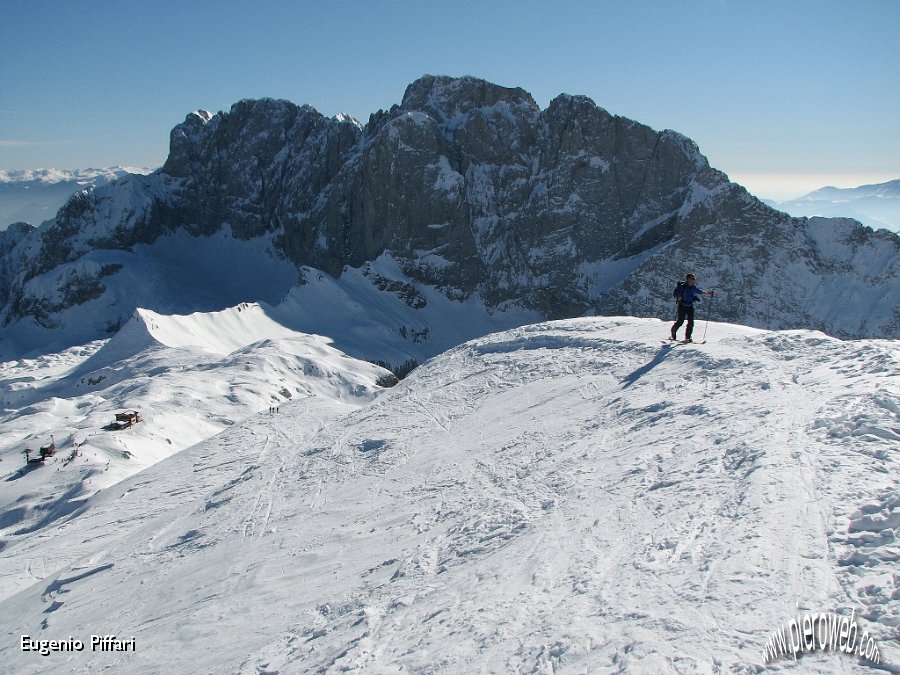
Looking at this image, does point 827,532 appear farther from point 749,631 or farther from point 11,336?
point 11,336

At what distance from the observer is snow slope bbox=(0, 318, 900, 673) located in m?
6.23

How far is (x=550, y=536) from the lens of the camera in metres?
8.55

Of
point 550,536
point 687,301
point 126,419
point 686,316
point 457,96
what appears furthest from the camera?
point 457,96

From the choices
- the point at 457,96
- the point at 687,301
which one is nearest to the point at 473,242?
the point at 457,96

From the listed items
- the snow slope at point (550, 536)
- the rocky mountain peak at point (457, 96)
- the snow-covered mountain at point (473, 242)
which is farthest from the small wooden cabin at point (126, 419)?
the rocky mountain peak at point (457, 96)

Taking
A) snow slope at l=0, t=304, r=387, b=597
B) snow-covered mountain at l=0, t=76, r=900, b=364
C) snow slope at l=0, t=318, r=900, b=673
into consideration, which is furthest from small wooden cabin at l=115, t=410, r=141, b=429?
snow-covered mountain at l=0, t=76, r=900, b=364

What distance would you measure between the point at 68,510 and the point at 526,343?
20.5 metres

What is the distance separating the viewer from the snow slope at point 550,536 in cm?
623

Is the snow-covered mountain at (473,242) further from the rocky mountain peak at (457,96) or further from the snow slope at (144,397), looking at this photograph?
the snow slope at (144,397)

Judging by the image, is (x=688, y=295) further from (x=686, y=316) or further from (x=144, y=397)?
(x=144, y=397)

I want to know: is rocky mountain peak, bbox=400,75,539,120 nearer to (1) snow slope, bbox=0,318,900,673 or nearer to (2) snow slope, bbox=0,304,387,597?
(2) snow slope, bbox=0,304,387,597

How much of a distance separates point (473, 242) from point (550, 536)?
403ft

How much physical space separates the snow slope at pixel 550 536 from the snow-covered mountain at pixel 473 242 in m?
83.4

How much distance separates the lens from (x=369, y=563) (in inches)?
367
